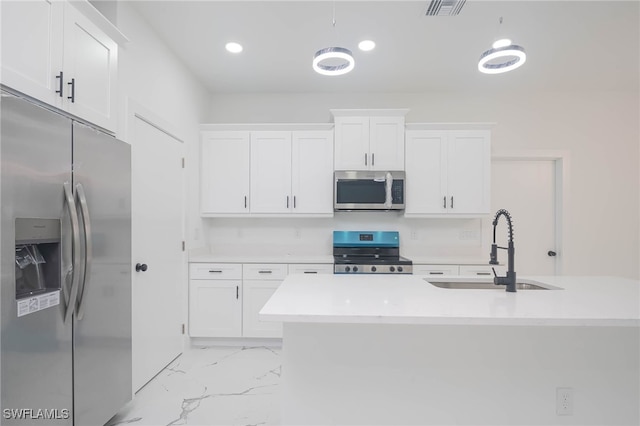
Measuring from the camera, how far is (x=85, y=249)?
1.66m

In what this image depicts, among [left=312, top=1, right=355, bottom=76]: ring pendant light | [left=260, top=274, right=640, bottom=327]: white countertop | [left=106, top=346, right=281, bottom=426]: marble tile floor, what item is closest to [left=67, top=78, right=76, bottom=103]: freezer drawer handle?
[left=312, top=1, right=355, bottom=76]: ring pendant light

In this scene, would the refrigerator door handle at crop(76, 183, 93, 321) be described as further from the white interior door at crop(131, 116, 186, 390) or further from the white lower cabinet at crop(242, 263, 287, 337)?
the white lower cabinet at crop(242, 263, 287, 337)

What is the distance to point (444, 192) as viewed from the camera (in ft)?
12.1

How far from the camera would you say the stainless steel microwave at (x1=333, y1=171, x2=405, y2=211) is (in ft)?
11.8

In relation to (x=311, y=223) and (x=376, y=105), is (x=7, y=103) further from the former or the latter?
(x=376, y=105)

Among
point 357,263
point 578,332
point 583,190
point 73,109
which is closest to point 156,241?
point 73,109

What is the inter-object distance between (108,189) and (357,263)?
7.30 ft

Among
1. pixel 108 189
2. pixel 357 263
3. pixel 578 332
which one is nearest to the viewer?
pixel 578 332

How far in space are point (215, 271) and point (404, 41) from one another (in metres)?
2.74

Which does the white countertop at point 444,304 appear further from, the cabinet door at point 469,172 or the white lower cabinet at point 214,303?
the cabinet door at point 469,172

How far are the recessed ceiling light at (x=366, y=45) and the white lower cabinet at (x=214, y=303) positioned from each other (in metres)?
2.36

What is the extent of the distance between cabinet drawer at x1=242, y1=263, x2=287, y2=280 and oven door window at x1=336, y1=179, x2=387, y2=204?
924 mm

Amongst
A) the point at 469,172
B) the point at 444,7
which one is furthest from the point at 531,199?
the point at 444,7

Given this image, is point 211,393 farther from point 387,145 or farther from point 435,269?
point 387,145
